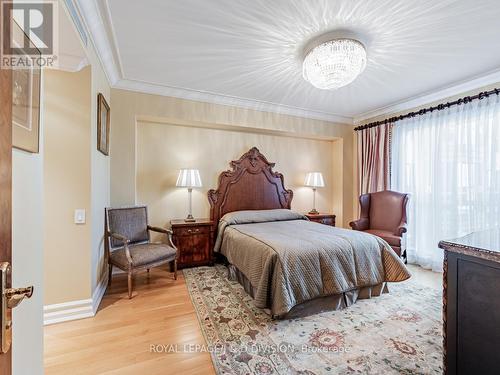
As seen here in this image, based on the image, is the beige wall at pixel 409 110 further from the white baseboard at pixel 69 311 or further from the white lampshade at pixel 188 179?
the white baseboard at pixel 69 311

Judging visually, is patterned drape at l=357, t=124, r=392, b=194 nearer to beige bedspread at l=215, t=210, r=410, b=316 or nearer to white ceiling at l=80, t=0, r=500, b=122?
white ceiling at l=80, t=0, r=500, b=122

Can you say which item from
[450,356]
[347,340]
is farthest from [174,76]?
[450,356]

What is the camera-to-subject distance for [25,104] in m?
0.98

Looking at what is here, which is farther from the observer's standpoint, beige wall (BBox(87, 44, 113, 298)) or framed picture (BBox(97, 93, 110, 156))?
framed picture (BBox(97, 93, 110, 156))

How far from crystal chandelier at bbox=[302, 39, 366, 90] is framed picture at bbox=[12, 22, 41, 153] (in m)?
2.12

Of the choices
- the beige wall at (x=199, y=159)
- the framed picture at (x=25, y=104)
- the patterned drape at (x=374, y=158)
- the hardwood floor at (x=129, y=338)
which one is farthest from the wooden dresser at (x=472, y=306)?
the beige wall at (x=199, y=159)

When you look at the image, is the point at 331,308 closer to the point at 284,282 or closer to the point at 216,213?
the point at 284,282

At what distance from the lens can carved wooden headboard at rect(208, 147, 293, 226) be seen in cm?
396

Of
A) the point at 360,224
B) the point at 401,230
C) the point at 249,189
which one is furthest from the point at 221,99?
the point at 401,230

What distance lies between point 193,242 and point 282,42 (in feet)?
8.98

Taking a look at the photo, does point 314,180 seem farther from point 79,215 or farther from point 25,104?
point 25,104

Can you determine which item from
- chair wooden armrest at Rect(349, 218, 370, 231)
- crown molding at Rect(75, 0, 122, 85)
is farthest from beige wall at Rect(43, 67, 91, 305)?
chair wooden armrest at Rect(349, 218, 370, 231)

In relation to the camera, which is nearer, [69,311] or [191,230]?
[69,311]

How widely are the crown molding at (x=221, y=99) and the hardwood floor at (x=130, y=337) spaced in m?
2.61
